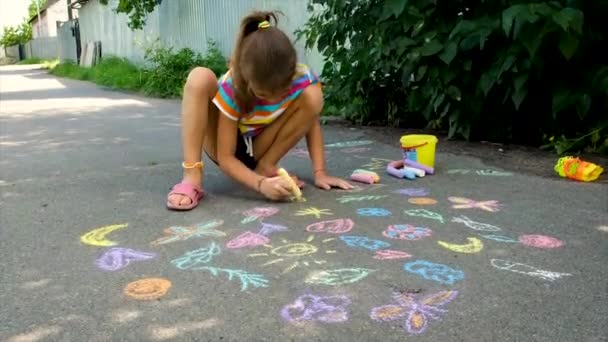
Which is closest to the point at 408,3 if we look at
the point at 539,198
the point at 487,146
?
the point at 487,146

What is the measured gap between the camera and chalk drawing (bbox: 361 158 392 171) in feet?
10.4

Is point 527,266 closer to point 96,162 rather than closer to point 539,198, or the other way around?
point 539,198

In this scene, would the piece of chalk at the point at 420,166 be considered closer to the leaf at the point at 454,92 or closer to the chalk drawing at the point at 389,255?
the leaf at the point at 454,92

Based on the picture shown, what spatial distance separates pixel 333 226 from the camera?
2143 mm

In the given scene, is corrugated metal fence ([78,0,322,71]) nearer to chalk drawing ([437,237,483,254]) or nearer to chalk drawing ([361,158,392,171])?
chalk drawing ([361,158,392,171])

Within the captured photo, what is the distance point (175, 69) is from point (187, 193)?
7157 millimetres

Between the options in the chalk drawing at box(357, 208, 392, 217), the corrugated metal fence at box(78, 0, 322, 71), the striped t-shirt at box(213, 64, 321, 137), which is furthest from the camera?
the corrugated metal fence at box(78, 0, 322, 71)

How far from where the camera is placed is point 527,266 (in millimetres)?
1732

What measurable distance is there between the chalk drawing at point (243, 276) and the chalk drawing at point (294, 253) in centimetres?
9

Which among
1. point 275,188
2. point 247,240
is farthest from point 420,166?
point 247,240

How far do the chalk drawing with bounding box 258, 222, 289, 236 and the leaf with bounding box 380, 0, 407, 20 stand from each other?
1.74m

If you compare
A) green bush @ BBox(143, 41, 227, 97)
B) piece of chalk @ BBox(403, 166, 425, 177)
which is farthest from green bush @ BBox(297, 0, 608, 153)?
green bush @ BBox(143, 41, 227, 97)

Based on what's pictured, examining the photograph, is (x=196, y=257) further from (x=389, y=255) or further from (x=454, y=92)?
(x=454, y=92)

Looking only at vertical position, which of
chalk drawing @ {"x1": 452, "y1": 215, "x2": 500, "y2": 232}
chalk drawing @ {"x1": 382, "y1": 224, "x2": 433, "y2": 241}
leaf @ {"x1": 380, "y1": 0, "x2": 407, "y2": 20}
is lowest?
chalk drawing @ {"x1": 382, "y1": 224, "x2": 433, "y2": 241}
